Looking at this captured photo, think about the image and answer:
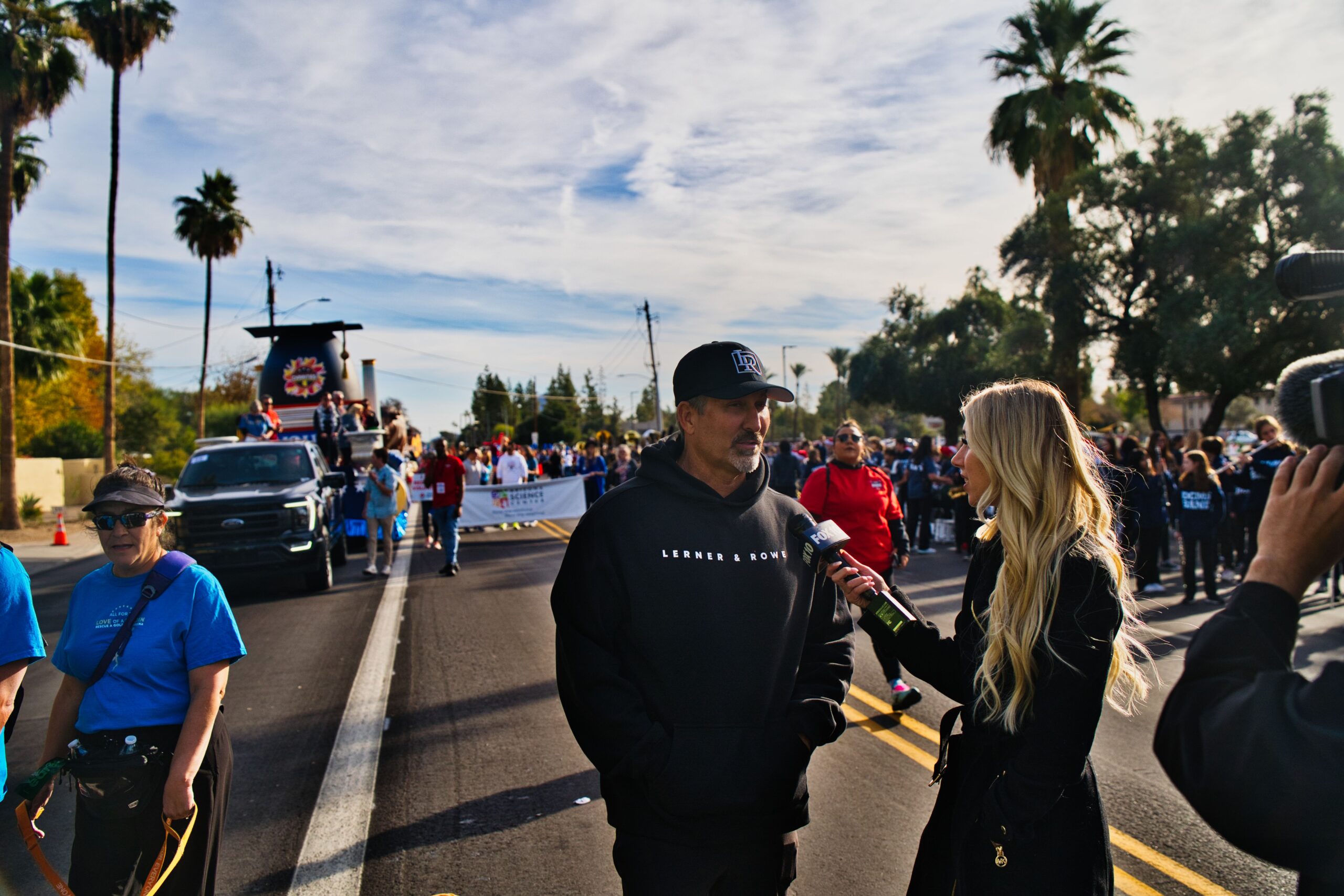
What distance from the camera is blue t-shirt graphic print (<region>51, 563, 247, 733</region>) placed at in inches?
114

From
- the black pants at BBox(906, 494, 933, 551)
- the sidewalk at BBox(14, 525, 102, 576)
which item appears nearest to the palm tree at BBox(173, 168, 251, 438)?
the sidewalk at BBox(14, 525, 102, 576)

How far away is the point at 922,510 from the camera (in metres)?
14.9

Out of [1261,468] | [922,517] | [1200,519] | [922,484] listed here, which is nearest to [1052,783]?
[1200,519]

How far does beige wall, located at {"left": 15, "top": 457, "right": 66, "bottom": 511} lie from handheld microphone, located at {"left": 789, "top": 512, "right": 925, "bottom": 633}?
107 feet

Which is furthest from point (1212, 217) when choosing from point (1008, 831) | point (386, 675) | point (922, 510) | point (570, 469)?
point (1008, 831)

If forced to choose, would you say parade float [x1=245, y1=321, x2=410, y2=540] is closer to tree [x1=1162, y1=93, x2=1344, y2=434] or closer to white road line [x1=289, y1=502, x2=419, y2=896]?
white road line [x1=289, y1=502, x2=419, y2=896]

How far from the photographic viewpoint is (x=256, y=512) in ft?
36.6

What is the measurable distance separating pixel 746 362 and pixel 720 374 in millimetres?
99

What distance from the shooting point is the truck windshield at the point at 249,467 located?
12.1 m

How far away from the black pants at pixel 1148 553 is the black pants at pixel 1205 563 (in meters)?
0.49

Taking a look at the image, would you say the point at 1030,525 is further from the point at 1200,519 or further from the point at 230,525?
the point at 230,525

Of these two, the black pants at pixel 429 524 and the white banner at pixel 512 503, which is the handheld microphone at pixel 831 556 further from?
the white banner at pixel 512 503

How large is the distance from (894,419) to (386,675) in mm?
99361

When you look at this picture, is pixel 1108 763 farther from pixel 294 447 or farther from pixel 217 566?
pixel 294 447
